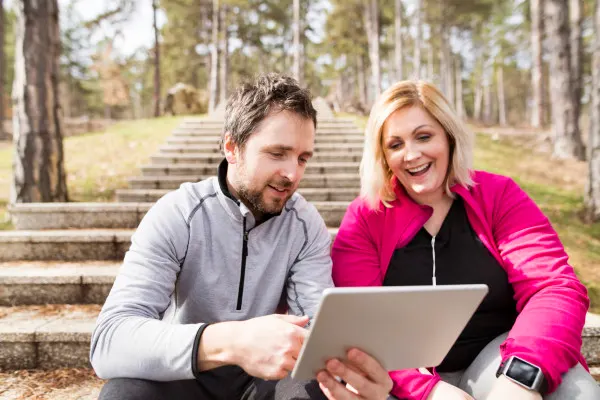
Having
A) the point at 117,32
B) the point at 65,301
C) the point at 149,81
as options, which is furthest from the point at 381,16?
the point at 65,301

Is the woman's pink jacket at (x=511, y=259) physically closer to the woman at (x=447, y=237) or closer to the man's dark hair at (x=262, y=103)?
the woman at (x=447, y=237)

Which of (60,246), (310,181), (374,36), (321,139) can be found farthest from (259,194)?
(374,36)

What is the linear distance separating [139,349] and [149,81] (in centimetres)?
3092

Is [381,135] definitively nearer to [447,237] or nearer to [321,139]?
[447,237]

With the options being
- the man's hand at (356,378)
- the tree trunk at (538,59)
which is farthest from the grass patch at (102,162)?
the tree trunk at (538,59)

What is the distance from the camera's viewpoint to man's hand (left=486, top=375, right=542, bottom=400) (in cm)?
134

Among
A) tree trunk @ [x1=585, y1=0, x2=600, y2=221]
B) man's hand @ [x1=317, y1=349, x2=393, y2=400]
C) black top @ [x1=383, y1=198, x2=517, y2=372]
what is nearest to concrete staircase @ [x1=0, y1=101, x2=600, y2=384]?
black top @ [x1=383, y1=198, x2=517, y2=372]

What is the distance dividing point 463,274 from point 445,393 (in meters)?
0.48

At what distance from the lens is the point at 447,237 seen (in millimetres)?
1775

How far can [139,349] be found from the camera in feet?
4.19

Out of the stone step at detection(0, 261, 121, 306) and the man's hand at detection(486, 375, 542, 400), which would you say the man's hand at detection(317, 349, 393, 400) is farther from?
the stone step at detection(0, 261, 121, 306)

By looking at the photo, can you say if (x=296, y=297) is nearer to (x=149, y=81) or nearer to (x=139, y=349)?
(x=139, y=349)

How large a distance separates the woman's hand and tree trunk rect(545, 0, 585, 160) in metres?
7.85

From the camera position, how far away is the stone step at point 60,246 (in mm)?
3123
